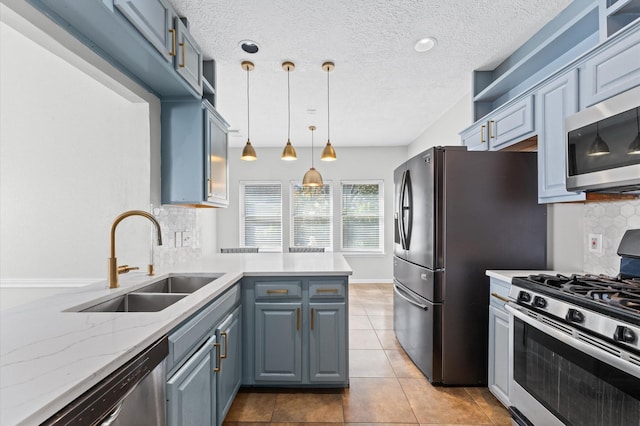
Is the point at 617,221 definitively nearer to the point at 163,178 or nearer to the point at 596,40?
the point at 596,40

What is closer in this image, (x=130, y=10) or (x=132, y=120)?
(x=130, y=10)

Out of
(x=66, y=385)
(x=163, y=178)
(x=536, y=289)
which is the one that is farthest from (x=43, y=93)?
(x=536, y=289)

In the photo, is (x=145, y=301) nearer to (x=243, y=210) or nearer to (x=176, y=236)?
(x=176, y=236)

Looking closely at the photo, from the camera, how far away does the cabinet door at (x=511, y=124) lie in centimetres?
214

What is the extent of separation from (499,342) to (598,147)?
1314 mm

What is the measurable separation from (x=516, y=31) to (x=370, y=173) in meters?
3.84

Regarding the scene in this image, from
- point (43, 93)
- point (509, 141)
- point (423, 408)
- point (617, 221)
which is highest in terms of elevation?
point (43, 93)

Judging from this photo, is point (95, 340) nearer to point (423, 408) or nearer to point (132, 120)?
point (132, 120)

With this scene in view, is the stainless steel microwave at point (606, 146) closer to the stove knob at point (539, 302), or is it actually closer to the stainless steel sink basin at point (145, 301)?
the stove knob at point (539, 302)

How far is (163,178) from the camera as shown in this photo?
2.38 metres

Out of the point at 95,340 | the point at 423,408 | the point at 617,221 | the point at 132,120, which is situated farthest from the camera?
the point at 132,120

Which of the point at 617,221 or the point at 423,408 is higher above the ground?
the point at 617,221

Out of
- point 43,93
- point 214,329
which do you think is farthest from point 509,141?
point 43,93

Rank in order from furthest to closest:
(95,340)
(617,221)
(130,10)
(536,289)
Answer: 1. (617,221)
2. (536,289)
3. (130,10)
4. (95,340)
